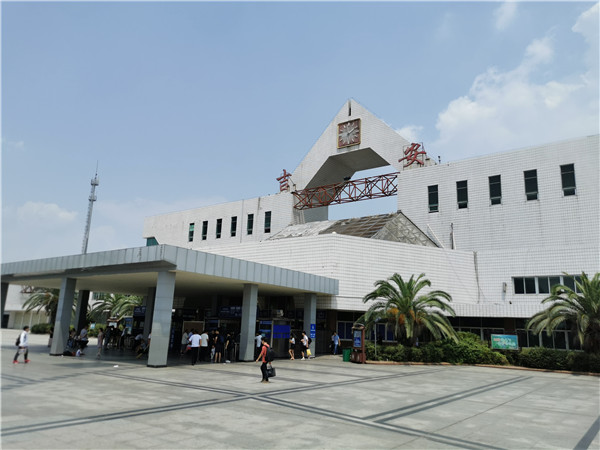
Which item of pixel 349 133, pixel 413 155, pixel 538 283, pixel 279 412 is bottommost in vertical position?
pixel 279 412

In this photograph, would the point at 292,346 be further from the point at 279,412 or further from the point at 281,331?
the point at 279,412

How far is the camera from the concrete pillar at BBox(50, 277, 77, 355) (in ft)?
79.5

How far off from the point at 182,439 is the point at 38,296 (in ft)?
183

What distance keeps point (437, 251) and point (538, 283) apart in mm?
7621

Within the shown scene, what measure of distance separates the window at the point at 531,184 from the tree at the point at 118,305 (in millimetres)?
42347

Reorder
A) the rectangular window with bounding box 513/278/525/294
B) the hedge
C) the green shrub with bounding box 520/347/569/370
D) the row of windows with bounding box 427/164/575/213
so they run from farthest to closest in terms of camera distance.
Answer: the rectangular window with bounding box 513/278/525/294 < the row of windows with bounding box 427/164/575/213 < the hedge < the green shrub with bounding box 520/347/569/370

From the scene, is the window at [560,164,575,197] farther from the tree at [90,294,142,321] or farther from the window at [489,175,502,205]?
the tree at [90,294,142,321]

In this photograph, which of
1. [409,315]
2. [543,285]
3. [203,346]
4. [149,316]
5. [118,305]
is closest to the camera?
[203,346]

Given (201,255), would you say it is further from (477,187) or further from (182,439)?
(477,187)

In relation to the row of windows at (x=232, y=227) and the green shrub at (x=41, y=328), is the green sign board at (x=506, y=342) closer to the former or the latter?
the row of windows at (x=232, y=227)

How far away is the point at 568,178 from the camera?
32.2m

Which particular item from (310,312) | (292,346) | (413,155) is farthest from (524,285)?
(292,346)

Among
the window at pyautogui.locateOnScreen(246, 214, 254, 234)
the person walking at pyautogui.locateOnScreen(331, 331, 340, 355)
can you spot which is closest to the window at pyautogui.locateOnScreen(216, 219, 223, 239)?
the window at pyautogui.locateOnScreen(246, 214, 254, 234)

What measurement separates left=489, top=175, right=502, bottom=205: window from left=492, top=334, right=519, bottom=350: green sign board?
12.6 metres
